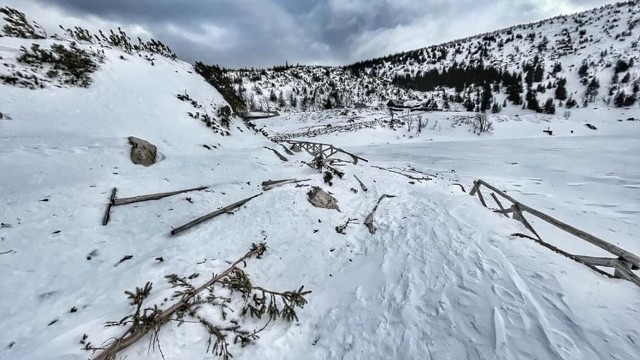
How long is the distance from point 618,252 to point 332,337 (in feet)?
13.2

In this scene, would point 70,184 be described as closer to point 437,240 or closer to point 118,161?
point 118,161

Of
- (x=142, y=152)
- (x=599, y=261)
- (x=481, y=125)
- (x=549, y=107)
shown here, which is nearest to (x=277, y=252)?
(x=599, y=261)

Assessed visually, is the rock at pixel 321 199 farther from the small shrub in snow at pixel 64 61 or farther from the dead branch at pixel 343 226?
the small shrub in snow at pixel 64 61

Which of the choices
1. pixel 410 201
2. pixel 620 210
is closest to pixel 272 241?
pixel 410 201

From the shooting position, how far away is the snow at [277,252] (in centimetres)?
302

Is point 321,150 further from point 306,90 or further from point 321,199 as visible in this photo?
point 306,90

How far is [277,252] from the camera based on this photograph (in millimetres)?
5398

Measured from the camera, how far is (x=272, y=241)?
5.72 m

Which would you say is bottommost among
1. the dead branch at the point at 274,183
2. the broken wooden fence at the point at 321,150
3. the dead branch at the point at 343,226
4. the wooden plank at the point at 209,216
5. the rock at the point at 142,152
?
the dead branch at the point at 343,226

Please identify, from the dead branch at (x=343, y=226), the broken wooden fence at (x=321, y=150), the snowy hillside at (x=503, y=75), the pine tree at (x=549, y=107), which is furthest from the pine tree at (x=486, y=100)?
the dead branch at (x=343, y=226)

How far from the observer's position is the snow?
3.02 meters

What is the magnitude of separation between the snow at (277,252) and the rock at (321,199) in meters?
0.27

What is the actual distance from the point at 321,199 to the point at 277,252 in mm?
2721

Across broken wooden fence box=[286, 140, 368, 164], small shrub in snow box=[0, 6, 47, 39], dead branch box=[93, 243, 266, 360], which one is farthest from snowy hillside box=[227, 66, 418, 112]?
dead branch box=[93, 243, 266, 360]
